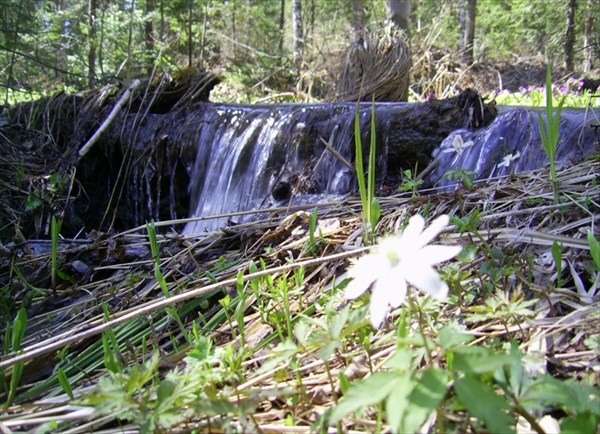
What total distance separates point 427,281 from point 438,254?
0.16ft

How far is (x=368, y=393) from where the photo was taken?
646 millimetres

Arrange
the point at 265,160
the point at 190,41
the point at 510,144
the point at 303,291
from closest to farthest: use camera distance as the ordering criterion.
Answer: the point at 303,291
the point at 510,144
the point at 265,160
the point at 190,41

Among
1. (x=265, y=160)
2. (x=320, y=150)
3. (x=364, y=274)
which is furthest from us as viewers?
(x=265, y=160)

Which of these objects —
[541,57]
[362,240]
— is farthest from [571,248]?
[541,57]

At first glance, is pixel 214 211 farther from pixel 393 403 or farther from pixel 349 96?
pixel 393 403

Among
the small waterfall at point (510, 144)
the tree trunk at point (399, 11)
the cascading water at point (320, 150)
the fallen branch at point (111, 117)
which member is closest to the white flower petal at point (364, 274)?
the small waterfall at point (510, 144)

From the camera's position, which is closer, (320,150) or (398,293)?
(398,293)

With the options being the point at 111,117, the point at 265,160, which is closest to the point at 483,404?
the point at 265,160

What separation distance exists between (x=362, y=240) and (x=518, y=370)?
934 millimetres

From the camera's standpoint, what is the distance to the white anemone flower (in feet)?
2.16

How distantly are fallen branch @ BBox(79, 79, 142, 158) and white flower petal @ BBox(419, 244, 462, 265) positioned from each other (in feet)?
15.1

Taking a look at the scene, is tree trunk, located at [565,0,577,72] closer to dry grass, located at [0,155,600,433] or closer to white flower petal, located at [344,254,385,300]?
dry grass, located at [0,155,600,433]

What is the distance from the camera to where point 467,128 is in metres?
3.46

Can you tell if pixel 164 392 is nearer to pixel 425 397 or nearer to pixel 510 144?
pixel 425 397
